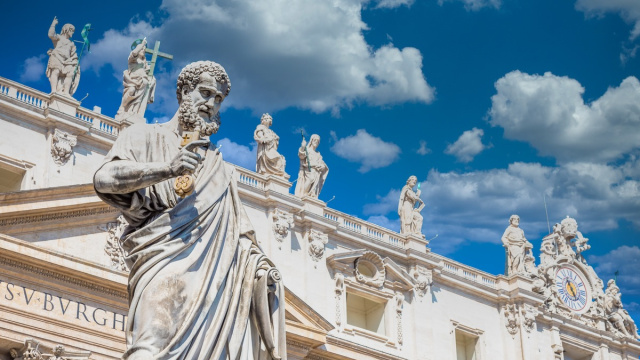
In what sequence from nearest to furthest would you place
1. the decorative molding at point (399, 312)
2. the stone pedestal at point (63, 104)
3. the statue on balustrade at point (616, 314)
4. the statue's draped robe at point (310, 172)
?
the stone pedestal at point (63, 104), the statue's draped robe at point (310, 172), the decorative molding at point (399, 312), the statue on balustrade at point (616, 314)

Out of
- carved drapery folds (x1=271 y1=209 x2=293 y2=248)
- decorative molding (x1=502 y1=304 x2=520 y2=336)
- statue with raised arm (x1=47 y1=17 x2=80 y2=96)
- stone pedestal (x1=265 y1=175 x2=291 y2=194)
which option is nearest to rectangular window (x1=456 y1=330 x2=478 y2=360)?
decorative molding (x1=502 y1=304 x2=520 y2=336)

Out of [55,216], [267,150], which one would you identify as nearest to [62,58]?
[55,216]

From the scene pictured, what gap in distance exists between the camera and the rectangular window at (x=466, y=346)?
2877cm

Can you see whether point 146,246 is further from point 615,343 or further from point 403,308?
point 615,343

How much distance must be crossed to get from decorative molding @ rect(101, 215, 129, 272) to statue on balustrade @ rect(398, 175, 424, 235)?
9348 mm

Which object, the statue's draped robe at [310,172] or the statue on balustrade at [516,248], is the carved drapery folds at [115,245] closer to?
the statue's draped robe at [310,172]

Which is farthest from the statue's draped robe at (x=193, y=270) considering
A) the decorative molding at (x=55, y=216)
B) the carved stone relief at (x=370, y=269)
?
the carved stone relief at (x=370, y=269)

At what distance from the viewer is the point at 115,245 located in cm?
2169

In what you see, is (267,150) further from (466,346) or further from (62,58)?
(466,346)

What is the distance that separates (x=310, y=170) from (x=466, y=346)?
7.30 m

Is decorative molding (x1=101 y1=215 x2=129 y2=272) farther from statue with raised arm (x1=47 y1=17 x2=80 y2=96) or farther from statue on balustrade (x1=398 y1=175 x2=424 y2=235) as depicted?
statue on balustrade (x1=398 y1=175 x2=424 y2=235)

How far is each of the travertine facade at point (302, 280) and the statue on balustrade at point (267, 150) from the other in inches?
18.6

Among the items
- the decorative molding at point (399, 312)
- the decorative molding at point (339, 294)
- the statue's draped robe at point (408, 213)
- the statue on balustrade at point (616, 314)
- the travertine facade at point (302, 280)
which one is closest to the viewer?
the travertine facade at point (302, 280)

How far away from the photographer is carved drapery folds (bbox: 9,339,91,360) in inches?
762
